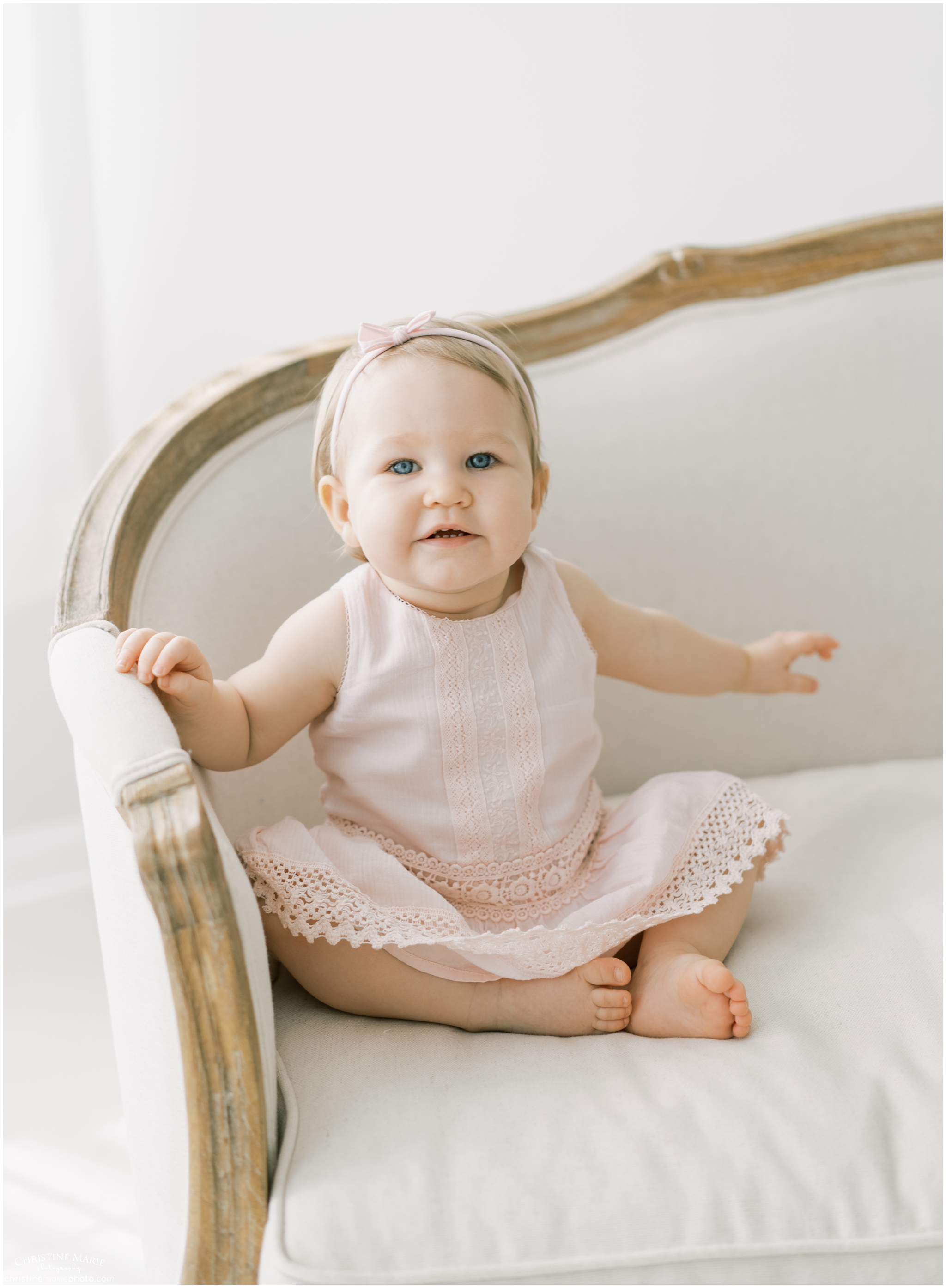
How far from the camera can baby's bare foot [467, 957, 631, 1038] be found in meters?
0.92

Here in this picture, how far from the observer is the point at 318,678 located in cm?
103

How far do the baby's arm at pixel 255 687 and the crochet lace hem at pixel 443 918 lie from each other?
0.10m

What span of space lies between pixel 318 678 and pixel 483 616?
171mm

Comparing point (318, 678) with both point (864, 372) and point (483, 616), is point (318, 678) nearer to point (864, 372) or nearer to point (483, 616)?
point (483, 616)

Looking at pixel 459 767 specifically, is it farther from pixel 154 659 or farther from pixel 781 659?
pixel 781 659

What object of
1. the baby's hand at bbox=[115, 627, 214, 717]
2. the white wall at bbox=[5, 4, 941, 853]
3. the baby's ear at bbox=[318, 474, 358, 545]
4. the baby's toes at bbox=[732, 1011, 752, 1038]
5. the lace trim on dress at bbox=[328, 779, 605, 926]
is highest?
the white wall at bbox=[5, 4, 941, 853]

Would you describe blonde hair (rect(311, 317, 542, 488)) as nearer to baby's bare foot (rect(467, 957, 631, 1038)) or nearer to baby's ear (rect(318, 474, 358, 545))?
baby's ear (rect(318, 474, 358, 545))

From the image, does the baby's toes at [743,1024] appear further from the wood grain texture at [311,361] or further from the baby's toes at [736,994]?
the wood grain texture at [311,361]

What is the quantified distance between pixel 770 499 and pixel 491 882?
657 mm

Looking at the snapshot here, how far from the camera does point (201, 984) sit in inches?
27.6

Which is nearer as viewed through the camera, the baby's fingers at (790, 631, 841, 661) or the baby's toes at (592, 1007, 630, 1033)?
the baby's toes at (592, 1007, 630, 1033)

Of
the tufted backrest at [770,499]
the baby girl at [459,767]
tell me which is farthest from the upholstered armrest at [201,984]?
the tufted backrest at [770,499]

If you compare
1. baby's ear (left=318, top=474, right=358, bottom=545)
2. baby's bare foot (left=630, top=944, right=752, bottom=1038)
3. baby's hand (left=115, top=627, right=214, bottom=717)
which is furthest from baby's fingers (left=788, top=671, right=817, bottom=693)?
baby's hand (left=115, top=627, right=214, bottom=717)

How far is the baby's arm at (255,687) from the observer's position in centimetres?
87
